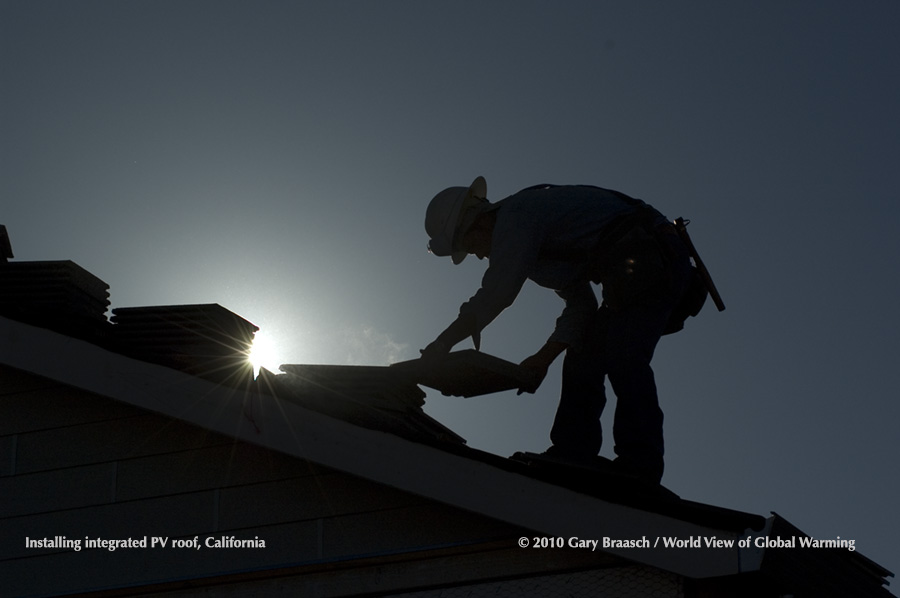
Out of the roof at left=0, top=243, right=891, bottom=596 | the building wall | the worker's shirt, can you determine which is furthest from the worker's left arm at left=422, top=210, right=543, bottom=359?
the building wall

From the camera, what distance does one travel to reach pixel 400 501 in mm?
4965

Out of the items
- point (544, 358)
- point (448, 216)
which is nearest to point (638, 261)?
point (544, 358)

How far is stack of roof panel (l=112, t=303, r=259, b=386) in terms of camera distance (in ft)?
18.3

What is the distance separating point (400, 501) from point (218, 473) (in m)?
0.94

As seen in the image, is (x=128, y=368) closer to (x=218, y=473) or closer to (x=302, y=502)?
(x=218, y=473)

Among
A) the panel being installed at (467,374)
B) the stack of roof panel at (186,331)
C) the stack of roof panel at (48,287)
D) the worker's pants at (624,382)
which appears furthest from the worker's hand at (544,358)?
the stack of roof panel at (48,287)

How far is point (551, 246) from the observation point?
218 inches

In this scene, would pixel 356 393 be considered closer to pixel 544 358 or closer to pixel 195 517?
pixel 195 517

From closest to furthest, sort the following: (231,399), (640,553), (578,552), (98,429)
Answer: (640,553) < (578,552) < (231,399) < (98,429)

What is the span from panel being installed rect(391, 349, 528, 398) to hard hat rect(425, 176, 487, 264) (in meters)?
0.85

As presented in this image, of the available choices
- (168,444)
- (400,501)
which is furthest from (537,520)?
(168,444)

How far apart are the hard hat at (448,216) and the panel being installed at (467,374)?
85 centimetres

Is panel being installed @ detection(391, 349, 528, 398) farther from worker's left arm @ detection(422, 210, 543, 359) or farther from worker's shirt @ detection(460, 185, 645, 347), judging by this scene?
worker's shirt @ detection(460, 185, 645, 347)

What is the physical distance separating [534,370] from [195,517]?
6.15ft
